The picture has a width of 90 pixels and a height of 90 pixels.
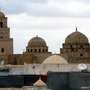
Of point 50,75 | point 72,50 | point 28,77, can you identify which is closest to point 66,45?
point 72,50

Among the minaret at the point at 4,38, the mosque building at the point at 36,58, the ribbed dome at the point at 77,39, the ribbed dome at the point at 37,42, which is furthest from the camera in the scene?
the ribbed dome at the point at 37,42

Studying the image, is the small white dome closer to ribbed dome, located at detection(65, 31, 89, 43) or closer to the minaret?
the minaret

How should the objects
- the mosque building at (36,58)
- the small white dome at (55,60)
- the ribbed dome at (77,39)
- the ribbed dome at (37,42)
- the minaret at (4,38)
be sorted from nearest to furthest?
the mosque building at (36,58) < the small white dome at (55,60) < the minaret at (4,38) < the ribbed dome at (77,39) < the ribbed dome at (37,42)

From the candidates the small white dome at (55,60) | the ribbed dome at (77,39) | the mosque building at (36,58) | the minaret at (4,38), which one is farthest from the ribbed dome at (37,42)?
the small white dome at (55,60)

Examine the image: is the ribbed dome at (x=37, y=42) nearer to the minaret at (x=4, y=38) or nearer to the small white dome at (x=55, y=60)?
the minaret at (x=4, y=38)

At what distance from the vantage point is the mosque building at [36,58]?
88.2 metres

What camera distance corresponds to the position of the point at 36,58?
334ft

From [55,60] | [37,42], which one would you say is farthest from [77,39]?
[55,60]

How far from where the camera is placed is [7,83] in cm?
8306

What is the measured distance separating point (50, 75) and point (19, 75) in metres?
9.97

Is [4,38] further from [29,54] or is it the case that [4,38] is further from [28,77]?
[28,77]

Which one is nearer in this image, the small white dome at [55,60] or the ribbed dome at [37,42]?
the small white dome at [55,60]

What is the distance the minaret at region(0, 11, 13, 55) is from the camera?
3898 inches

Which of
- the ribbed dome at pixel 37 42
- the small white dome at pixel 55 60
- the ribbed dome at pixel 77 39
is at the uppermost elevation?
the ribbed dome at pixel 77 39
